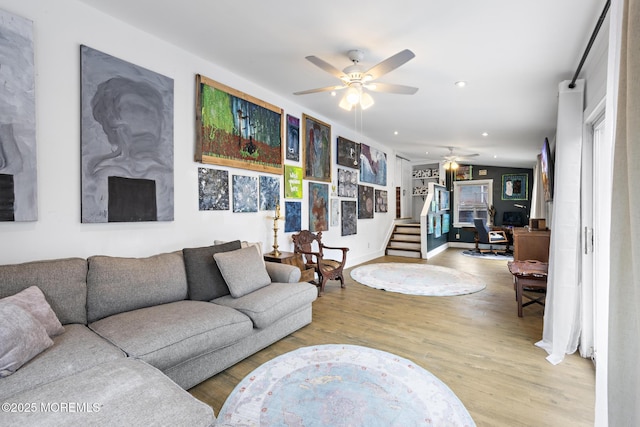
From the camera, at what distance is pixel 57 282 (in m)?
2.00

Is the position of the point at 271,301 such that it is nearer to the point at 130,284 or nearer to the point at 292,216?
the point at 130,284

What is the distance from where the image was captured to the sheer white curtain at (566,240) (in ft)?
8.48

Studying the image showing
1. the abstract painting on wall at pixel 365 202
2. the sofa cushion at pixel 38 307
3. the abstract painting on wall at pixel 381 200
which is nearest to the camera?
the sofa cushion at pixel 38 307

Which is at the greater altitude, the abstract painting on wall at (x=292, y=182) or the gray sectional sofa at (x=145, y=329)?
the abstract painting on wall at (x=292, y=182)

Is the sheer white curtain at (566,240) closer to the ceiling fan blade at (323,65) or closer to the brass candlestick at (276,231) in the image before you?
the ceiling fan blade at (323,65)

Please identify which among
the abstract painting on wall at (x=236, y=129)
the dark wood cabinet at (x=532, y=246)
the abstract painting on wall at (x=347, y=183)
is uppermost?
the abstract painting on wall at (x=236, y=129)

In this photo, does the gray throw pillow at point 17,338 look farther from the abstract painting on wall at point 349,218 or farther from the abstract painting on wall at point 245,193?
the abstract painting on wall at point 349,218

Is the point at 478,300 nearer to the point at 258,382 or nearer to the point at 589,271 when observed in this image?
the point at 589,271

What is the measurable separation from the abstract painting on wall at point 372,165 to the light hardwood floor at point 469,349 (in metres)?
3.15

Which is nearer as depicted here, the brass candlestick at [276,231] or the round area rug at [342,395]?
the round area rug at [342,395]

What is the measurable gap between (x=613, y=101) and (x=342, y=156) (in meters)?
4.80

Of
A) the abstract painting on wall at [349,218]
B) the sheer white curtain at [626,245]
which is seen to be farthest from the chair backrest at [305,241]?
the sheer white curtain at [626,245]

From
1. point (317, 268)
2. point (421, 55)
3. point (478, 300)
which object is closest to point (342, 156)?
point (317, 268)

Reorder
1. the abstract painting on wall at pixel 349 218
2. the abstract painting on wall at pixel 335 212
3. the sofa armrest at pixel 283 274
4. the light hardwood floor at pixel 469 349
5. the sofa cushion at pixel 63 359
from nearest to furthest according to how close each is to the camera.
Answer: the sofa cushion at pixel 63 359 → the light hardwood floor at pixel 469 349 → the sofa armrest at pixel 283 274 → the abstract painting on wall at pixel 335 212 → the abstract painting on wall at pixel 349 218
